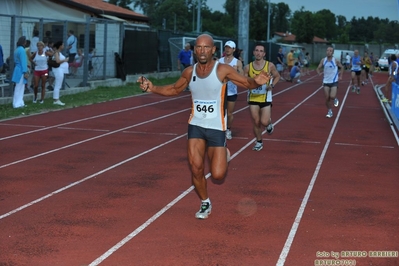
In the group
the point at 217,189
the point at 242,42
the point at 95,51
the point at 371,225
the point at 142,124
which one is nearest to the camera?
the point at 371,225

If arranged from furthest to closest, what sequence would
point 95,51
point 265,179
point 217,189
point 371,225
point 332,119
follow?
point 95,51, point 332,119, point 265,179, point 217,189, point 371,225

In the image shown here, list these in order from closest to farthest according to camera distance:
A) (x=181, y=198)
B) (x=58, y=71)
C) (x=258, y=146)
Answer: (x=181, y=198) < (x=258, y=146) < (x=58, y=71)

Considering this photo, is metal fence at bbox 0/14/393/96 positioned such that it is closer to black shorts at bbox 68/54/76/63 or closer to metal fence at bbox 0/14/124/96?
metal fence at bbox 0/14/124/96

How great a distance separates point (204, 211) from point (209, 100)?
1247mm

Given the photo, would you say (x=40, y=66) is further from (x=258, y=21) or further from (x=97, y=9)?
(x=258, y=21)

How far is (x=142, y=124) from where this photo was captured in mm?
16734

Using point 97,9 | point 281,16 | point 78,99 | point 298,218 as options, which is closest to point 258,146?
point 298,218

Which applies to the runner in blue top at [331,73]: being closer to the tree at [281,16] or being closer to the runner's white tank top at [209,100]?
the runner's white tank top at [209,100]

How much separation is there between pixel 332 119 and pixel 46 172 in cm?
1054

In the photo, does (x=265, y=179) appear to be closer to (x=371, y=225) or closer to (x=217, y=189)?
(x=217, y=189)

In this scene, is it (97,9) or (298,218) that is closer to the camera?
(298,218)

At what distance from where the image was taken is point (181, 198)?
9.00m

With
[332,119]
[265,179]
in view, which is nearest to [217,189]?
[265,179]

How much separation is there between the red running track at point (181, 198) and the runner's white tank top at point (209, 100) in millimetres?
1085
